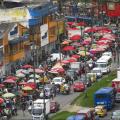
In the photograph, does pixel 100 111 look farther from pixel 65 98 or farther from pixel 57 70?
pixel 57 70

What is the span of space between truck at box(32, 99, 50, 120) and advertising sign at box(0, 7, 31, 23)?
30922mm

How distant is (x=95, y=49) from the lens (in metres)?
89.9

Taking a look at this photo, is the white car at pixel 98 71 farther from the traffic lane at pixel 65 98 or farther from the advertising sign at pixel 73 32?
the advertising sign at pixel 73 32

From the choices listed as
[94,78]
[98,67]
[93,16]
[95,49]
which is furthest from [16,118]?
[93,16]

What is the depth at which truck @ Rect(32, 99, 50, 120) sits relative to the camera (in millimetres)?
61344

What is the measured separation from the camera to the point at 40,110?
61844 millimetres

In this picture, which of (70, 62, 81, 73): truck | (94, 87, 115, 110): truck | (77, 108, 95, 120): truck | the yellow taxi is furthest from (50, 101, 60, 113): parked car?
(70, 62, 81, 73): truck

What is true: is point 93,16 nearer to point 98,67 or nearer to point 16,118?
point 98,67

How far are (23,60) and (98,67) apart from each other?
9.05m

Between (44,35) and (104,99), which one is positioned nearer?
(104,99)

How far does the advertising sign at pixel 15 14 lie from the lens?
92.6m

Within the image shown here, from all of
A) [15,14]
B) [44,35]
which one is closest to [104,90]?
[15,14]

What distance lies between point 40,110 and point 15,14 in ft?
107

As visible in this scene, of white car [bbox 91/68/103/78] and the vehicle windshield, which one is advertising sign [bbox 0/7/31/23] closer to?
white car [bbox 91/68/103/78]
